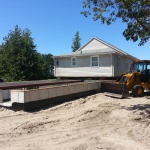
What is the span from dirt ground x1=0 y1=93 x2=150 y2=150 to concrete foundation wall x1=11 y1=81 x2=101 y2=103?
540 millimetres

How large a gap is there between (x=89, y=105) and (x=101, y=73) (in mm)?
12617

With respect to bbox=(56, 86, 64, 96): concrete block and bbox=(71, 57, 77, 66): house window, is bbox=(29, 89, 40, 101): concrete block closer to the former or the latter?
bbox=(56, 86, 64, 96): concrete block

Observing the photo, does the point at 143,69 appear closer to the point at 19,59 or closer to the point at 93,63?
the point at 93,63

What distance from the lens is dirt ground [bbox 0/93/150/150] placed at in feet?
20.6

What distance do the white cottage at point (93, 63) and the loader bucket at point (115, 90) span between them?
8.13m

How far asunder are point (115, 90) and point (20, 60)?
55.3ft

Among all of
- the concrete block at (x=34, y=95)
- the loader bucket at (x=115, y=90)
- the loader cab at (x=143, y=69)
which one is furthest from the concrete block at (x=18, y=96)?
the loader cab at (x=143, y=69)

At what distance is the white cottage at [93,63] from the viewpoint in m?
22.7

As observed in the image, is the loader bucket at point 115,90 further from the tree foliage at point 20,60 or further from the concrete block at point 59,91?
the tree foliage at point 20,60

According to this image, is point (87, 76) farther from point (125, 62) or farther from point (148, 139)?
point (148, 139)

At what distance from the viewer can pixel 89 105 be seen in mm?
10844

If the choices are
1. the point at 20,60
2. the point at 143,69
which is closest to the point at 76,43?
the point at 20,60

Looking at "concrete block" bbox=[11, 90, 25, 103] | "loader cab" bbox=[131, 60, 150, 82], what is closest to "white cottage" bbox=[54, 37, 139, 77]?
"loader cab" bbox=[131, 60, 150, 82]

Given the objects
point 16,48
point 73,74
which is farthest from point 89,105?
point 16,48
